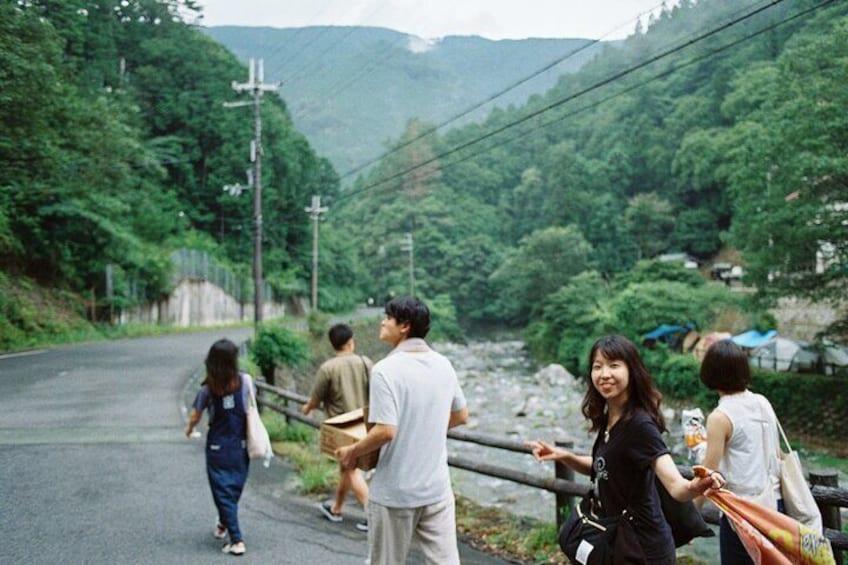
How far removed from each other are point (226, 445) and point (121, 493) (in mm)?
2180

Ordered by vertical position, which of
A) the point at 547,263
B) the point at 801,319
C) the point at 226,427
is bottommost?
the point at 801,319

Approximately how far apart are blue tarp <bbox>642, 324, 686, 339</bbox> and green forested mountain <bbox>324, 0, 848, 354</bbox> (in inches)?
15.1

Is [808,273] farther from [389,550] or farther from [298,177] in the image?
[298,177]

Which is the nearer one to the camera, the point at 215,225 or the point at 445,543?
the point at 445,543

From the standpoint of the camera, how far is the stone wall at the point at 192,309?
28391 millimetres

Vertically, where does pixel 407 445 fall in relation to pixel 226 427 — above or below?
above

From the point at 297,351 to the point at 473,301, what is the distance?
150 feet

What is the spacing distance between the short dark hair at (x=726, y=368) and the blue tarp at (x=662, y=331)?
84.0 ft

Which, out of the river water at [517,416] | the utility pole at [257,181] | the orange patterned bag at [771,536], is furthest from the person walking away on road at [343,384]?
the utility pole at [257,181]

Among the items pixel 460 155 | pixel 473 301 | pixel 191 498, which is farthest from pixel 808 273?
pixel 460 155

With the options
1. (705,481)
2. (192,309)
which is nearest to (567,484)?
(705,481)

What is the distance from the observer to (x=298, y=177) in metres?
49.2

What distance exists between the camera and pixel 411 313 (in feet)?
10.7

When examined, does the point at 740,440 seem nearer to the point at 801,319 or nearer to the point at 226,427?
the point at 226,427
